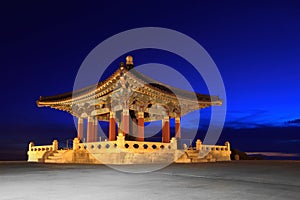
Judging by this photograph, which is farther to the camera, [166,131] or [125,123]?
[166,131]

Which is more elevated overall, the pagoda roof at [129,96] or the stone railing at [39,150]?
the pagoda roof at [129,96]

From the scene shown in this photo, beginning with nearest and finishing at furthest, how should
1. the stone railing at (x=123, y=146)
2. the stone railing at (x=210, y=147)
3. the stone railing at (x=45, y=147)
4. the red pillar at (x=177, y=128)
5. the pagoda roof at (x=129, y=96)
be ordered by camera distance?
the stone railing at (x=123, y=146) < the pagoda roof at (x=129, y=96) < the stone railing at (x=210, y=147) < the stone railing at (x=45, y=147) < the red pillar at (x=177, y=128)

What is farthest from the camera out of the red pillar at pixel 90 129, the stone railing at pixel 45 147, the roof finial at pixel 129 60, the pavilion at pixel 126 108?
the red pillar at pixel 90 129

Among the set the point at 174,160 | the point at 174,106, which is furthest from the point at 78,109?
the point at 174,160

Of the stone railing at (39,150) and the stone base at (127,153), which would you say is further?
the stone railing at (39,150)

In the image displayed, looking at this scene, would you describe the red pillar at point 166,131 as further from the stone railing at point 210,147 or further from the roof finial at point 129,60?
the roof finial at point 129,60

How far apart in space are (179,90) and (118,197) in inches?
781

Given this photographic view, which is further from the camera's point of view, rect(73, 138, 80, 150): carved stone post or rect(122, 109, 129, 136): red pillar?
rect(73, 138, 80, 150): carved stone post

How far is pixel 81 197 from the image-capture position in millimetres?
5031

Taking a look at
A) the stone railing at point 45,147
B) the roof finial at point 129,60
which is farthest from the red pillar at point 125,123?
the stone railing at point 45,147

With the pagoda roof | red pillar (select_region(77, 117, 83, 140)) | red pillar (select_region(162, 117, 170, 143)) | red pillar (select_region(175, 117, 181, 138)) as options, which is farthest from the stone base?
red pillar (select_region(77, 117, 83, 140))

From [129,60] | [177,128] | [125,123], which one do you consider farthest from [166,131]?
[129,60]

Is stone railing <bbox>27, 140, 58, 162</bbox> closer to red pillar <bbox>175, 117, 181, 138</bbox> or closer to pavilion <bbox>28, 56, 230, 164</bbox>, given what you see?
pavilion <bbox>28, 56, 230, 164</bbox>

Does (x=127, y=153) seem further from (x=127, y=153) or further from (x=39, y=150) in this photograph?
(x=39, y=150)
